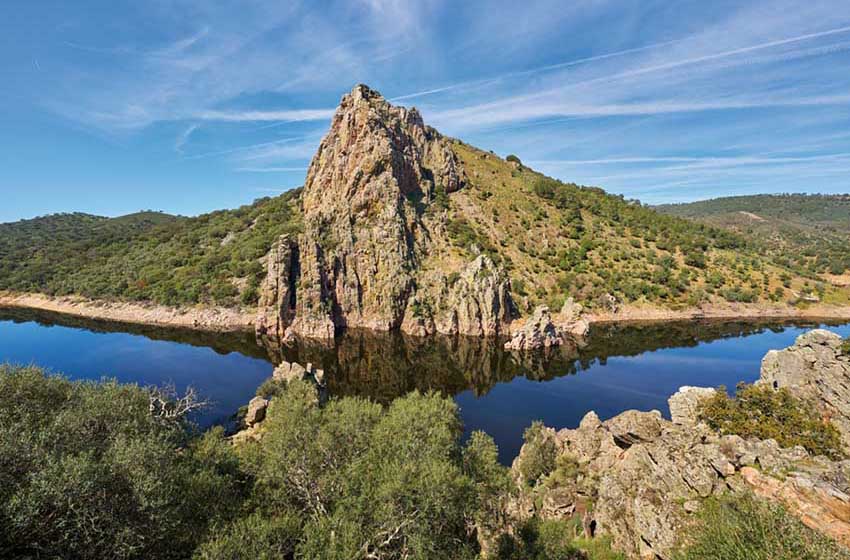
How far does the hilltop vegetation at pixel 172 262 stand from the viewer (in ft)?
277

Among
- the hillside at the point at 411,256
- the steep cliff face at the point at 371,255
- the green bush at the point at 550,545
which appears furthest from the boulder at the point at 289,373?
the hillside at the point at 411,256

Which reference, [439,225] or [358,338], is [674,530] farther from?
[439,225]

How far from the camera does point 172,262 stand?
3834 inches

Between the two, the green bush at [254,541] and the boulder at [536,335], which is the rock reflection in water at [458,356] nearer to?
the boulder at [536,335]

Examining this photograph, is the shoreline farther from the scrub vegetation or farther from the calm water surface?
the calm water surface

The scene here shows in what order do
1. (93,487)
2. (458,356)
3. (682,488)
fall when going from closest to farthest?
1. (93,487)
2. (682,488)
3. (458,356)

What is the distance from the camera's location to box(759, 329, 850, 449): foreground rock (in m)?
21.1

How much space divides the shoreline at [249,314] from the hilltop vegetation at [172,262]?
2.83 meters

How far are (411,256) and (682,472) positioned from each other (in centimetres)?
6913

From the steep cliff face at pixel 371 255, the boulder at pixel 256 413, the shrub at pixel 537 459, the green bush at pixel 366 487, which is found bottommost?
the shrub at pixel 537 459

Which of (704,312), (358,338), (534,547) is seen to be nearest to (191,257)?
(358,338)

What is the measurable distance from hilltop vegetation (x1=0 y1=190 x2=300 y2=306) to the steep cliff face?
1351cm

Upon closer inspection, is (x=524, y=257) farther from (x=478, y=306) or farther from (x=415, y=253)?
(x=478, y=306)

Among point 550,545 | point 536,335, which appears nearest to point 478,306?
point 536,335
